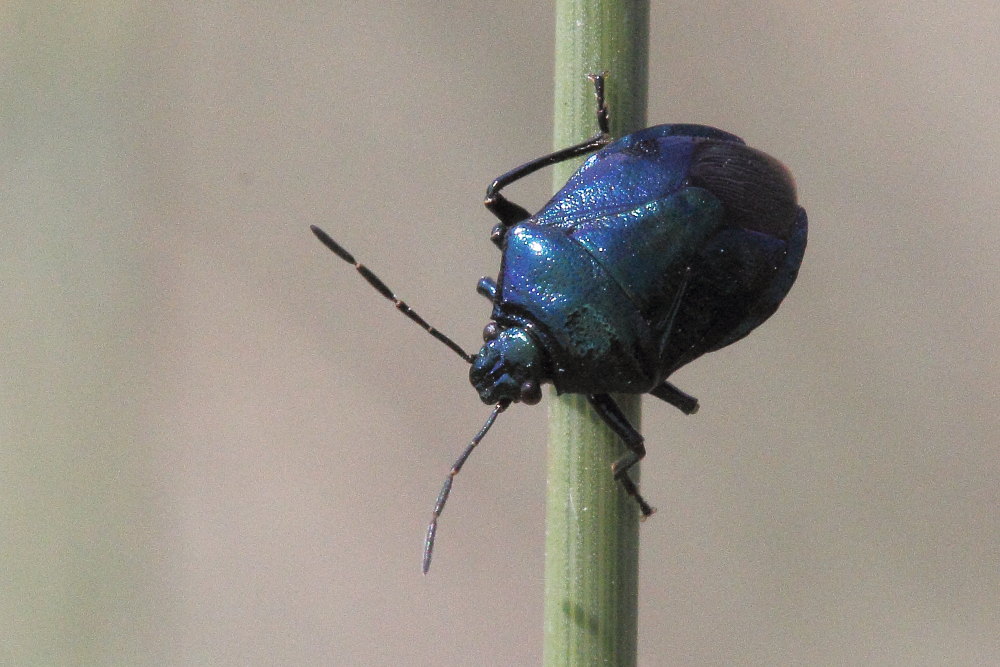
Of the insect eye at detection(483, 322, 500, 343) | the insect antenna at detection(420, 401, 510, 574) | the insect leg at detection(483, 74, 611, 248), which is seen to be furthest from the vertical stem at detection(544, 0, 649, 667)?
the insect eye at detection(483, 322, 500, 343)

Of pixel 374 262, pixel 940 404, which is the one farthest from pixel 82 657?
pixel 940 404

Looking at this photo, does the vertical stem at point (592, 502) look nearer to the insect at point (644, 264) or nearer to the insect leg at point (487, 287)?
the insect at point (644, 264)

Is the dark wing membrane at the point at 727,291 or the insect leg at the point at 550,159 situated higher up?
the insect leg at the point at 550,159

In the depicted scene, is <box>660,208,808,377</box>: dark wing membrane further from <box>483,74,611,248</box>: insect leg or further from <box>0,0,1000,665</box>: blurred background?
<box>0,0,1000,665</box>: blurred background

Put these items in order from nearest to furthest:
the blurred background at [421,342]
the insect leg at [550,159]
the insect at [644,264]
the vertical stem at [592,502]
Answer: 1. the vertical stem at [592,502]
2. the insect leg at [550,159]
3. the insect at [644,264]
4. the blurred background at [421,342]

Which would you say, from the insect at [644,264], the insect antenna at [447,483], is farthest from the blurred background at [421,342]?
the insect at [644,264]
